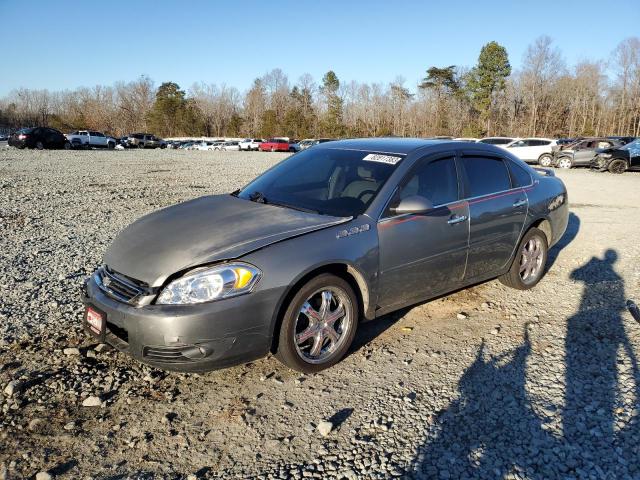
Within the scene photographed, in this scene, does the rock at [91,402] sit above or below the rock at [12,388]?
below

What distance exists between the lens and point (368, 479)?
245 cm

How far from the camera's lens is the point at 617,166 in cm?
2109

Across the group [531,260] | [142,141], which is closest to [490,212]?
[531,260]

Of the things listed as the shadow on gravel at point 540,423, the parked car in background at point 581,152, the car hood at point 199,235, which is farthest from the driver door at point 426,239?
the parked car in background at point 581,152

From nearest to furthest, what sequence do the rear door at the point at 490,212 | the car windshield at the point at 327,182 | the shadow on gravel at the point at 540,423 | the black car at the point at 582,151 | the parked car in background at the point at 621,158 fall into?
the shadow on gravel at the point at 540,423 → the car windshield at the point at 327,182 → the rear door at the point at 490,212 → the parked car in background at the point at 621,158 → the black car at the point at 582,151

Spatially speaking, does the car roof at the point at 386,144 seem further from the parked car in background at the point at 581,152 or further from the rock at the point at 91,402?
the parked car in background at the point at 581,152

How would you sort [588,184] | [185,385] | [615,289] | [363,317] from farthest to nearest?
[588,184]
[615,289]
[363,317]
[185,385]

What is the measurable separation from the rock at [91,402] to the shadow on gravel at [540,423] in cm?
198

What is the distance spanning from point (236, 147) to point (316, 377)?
179 ft

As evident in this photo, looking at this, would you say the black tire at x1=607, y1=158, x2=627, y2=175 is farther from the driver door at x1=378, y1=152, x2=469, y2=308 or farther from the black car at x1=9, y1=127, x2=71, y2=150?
the black car at x1=9, y1=127, x2=71, y2=150

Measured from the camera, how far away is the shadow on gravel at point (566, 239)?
6523mm

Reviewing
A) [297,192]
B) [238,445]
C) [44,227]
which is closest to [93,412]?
[238,445]

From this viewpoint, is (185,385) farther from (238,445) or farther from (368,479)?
(368,479)

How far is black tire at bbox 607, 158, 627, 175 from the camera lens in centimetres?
2089
